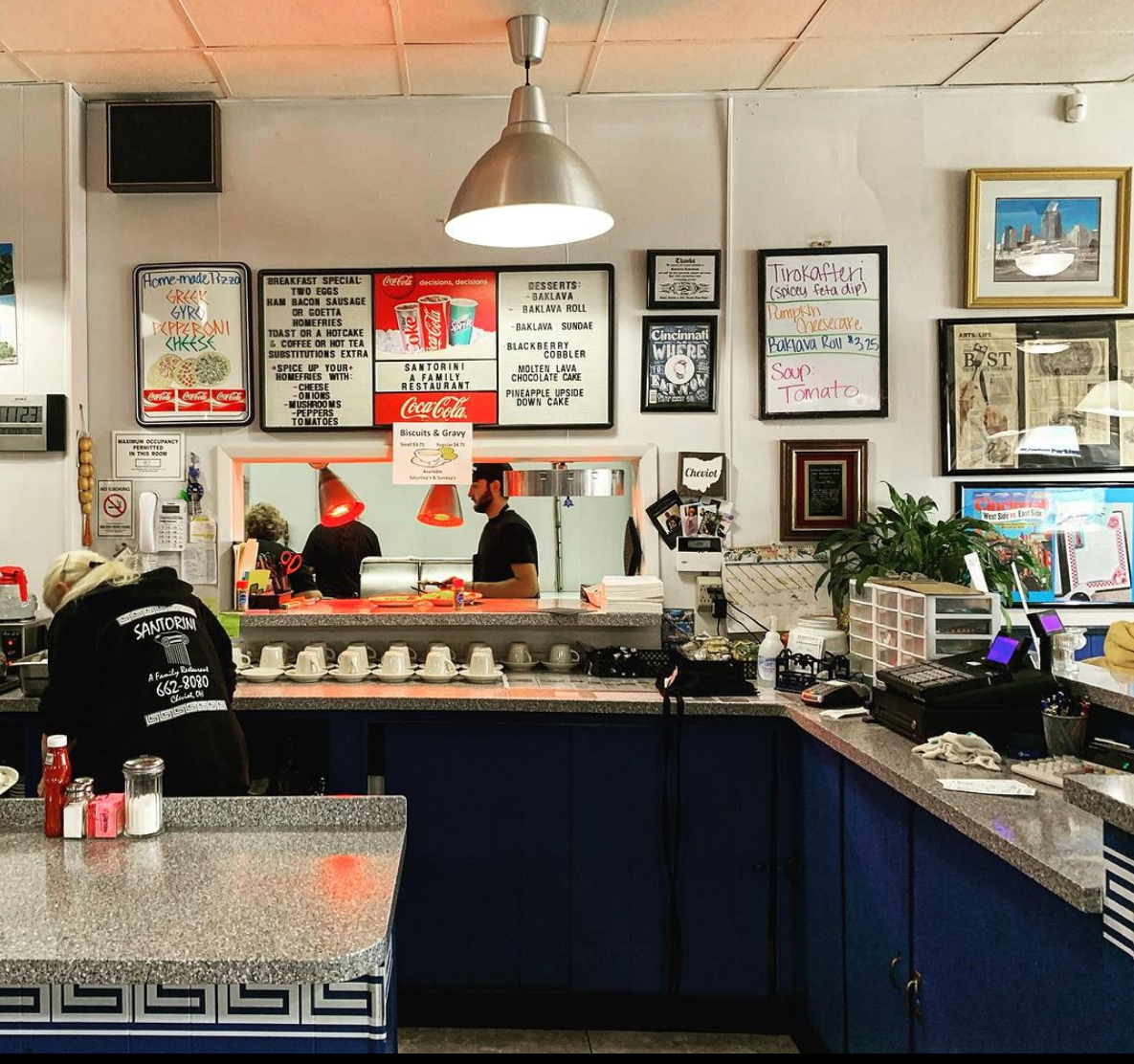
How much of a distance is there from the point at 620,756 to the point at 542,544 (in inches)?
113

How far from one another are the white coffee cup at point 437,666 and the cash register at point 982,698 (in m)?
1.66

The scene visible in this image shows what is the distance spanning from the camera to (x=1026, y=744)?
2410 millimetres

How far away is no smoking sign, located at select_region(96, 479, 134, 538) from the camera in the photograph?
3930 millimetres

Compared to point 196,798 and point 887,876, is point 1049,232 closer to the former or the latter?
point 887,876

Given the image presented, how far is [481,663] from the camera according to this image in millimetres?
3611

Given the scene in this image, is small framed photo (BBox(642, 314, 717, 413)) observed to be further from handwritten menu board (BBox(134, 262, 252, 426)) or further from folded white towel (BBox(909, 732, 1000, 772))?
folded white towel (BBox(909, 732, 1000, 772))

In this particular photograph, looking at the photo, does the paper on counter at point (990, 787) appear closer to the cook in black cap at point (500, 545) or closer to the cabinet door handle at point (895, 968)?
the cabinet door handle at point (895, 968)

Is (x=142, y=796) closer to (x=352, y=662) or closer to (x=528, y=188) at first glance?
(x=352, y=662)

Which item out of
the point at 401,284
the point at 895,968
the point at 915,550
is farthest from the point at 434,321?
the point at 895,968

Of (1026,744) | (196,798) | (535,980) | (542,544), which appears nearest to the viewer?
(196,798)

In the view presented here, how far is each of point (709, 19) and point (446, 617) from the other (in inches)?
94.1

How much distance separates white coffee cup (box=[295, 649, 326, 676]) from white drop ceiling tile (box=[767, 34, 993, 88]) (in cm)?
290

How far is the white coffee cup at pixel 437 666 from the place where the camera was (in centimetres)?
358

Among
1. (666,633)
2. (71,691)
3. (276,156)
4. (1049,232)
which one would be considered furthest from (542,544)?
(71,691)
